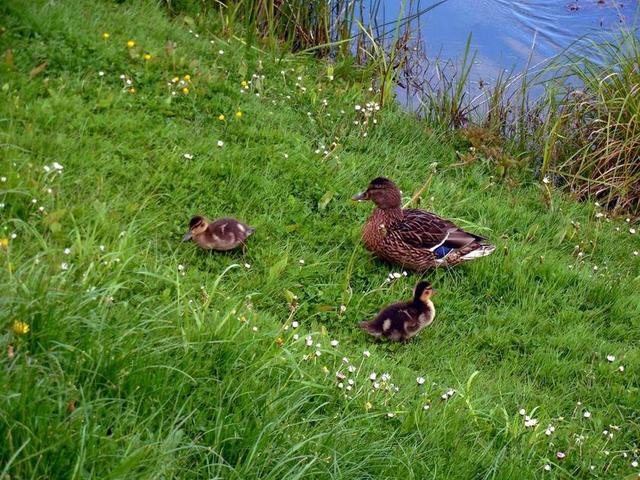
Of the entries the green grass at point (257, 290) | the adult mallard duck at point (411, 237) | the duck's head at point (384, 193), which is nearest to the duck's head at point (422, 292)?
the green grass at point (257, 290)

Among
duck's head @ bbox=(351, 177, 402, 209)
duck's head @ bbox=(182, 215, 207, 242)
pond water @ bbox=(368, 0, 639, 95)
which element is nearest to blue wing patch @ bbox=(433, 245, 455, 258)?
duck's head @ bbox=(351, 177, 402, 209)

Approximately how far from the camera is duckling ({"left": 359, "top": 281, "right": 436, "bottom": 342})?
508cm

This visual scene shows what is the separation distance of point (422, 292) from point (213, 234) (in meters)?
1.39

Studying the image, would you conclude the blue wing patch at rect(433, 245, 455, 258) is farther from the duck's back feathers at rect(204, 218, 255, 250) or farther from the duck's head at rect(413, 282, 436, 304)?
the duck's back feathers at rect(204, 218, 255, 250)

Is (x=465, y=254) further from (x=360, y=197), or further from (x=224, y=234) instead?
(x=224, y=234)

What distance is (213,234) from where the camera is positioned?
17.1 ft

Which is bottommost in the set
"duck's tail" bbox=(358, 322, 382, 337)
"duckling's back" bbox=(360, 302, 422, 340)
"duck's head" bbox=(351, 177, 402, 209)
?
"duck's tail" bbox=(358, 322, 382, 337)

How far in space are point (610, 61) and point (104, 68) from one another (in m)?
5.44

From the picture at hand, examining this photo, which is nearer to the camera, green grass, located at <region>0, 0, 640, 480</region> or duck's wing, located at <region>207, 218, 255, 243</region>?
green grass, located at <region>0, 0, 640, 480</region>

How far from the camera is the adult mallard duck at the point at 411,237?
5.85 m

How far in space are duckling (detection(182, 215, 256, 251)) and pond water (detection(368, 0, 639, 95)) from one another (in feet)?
18.4


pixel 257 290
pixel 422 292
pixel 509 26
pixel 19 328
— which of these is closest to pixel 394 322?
pixel 422 292

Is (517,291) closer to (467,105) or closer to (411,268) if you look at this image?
(411,268)

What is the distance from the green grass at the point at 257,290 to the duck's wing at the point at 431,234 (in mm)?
243
